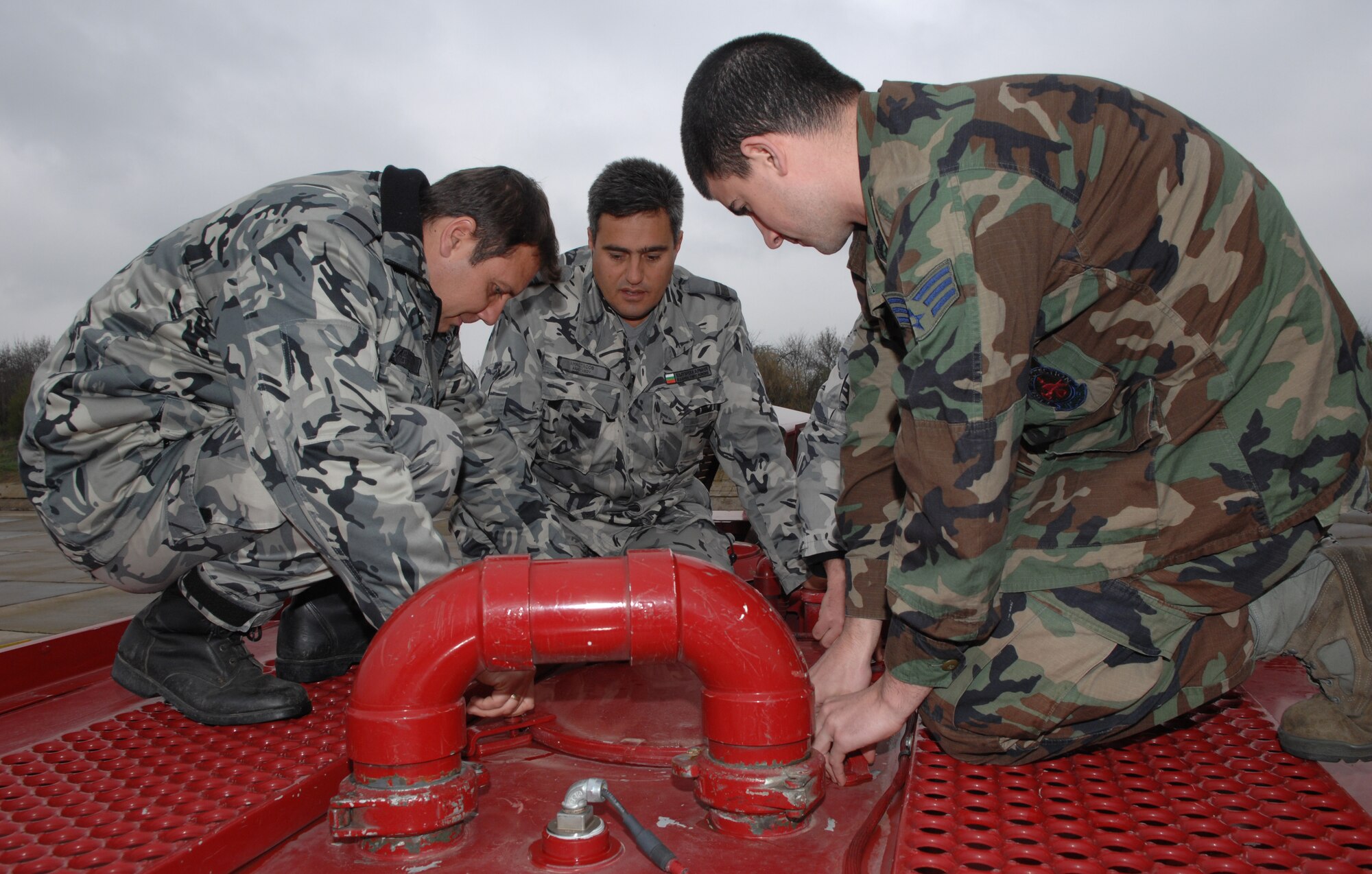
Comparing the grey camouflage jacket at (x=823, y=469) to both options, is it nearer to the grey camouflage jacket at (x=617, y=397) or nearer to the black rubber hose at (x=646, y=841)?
the grey camouflage jacket at (x=617, y=397)

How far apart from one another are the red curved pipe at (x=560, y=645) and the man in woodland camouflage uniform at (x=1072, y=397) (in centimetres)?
23

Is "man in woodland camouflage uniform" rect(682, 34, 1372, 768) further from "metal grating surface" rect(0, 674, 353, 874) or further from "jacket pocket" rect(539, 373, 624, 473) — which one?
"jacket pocket" rect(539, 373, 624, 473)

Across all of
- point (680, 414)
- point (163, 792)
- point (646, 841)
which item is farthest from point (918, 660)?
point (680, 414)

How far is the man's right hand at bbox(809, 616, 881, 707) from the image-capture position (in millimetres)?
1613

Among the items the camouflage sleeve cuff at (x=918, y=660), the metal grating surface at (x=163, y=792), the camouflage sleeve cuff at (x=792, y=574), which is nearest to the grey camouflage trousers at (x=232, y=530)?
the metal grating surface at (x=163, y=792)

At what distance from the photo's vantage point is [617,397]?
127 inches

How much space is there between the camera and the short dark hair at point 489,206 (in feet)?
6.79

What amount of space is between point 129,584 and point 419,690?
3.73 feet

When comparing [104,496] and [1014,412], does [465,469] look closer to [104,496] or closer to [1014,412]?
[104,496]

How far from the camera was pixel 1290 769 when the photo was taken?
1461 mm

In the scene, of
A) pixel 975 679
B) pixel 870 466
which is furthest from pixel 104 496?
pixel 975 679

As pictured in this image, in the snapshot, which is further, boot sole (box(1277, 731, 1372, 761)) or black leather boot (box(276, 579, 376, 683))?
black leather boot (box(276, 579, 376, 683))

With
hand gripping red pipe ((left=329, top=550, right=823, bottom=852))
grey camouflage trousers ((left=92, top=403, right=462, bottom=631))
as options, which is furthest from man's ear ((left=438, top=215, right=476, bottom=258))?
hand gripping red pipe ((left=329, top=550, right=823, bottom=852))

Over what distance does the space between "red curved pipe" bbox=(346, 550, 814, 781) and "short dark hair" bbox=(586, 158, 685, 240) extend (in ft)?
6.40
